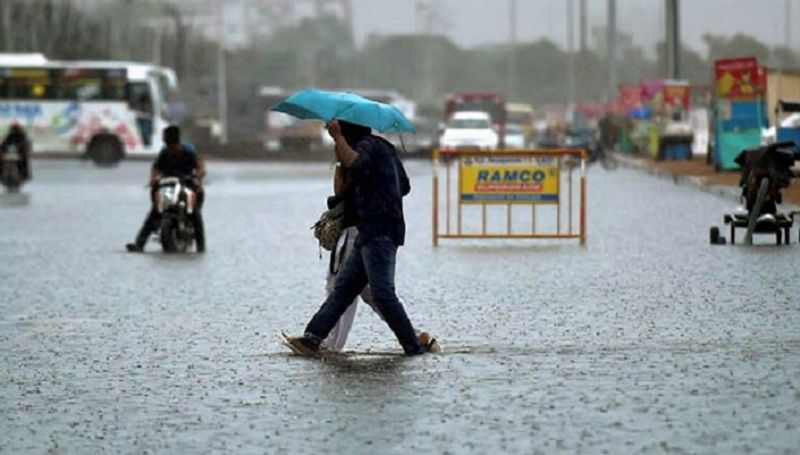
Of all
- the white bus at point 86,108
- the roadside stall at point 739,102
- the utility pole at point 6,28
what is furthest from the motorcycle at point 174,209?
the utility pole at point 6,28

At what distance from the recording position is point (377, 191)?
1269 cm

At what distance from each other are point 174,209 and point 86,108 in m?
46.5

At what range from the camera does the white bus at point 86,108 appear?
69438mm

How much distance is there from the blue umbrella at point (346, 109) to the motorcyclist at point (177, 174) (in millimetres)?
11232

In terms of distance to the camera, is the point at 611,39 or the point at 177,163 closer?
the point at 177,163

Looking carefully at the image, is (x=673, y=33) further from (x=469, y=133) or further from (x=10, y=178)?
(x=10, y=178)

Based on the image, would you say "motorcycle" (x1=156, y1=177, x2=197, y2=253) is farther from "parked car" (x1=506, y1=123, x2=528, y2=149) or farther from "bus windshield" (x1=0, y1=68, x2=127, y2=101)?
"parked car" (x1=506, y1=123, x2=528, y2=149)

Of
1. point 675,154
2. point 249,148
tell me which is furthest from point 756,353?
point 249,148

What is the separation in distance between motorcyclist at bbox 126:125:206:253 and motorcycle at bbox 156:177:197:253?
0.24 feet

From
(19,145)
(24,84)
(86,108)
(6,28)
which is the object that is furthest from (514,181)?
(6,28)

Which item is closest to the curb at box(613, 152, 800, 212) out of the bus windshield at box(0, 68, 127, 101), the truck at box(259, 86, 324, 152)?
the bus windshield at box(0, 68, 127, 101)

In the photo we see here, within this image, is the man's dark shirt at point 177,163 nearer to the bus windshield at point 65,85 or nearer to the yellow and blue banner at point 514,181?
the yellow and blue banner at point 514,181

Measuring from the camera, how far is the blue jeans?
12.7m

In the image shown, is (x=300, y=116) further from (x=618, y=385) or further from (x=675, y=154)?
(x=675, y=154)
